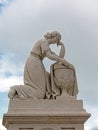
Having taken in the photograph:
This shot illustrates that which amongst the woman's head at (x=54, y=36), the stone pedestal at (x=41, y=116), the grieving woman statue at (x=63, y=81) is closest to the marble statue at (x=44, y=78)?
the grieving woman statue at (x=63, y=81)

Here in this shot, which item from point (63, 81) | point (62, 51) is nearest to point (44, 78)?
point (63, 81)

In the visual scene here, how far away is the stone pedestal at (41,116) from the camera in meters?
9.55

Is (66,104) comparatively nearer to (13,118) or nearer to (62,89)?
(62,89)

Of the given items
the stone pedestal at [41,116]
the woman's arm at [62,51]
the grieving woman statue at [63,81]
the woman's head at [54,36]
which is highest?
the woman's head at [54,36]

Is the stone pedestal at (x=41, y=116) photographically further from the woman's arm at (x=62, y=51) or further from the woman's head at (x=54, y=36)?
the woman's head at (x=54, y=36)

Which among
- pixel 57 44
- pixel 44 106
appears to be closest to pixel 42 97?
pixel 44 106

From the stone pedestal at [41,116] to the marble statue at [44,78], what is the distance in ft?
1.00

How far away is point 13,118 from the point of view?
952 cm

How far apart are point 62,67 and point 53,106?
48.7 inches

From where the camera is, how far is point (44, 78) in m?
10.4

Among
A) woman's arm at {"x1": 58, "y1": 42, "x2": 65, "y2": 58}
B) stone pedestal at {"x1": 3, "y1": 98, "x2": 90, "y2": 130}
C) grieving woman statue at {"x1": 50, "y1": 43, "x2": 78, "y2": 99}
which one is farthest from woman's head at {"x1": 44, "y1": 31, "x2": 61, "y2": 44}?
stone pedestal at {"x1": 3, "y1": 98, "x2": 90, "y2": 130}

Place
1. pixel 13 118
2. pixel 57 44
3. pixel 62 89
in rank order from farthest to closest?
pixel 57 44 → pixel 62 89 → pixel 13 118

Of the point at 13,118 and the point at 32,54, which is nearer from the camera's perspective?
the point at 13,118

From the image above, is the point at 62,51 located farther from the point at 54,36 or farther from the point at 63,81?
the point at 63,81
